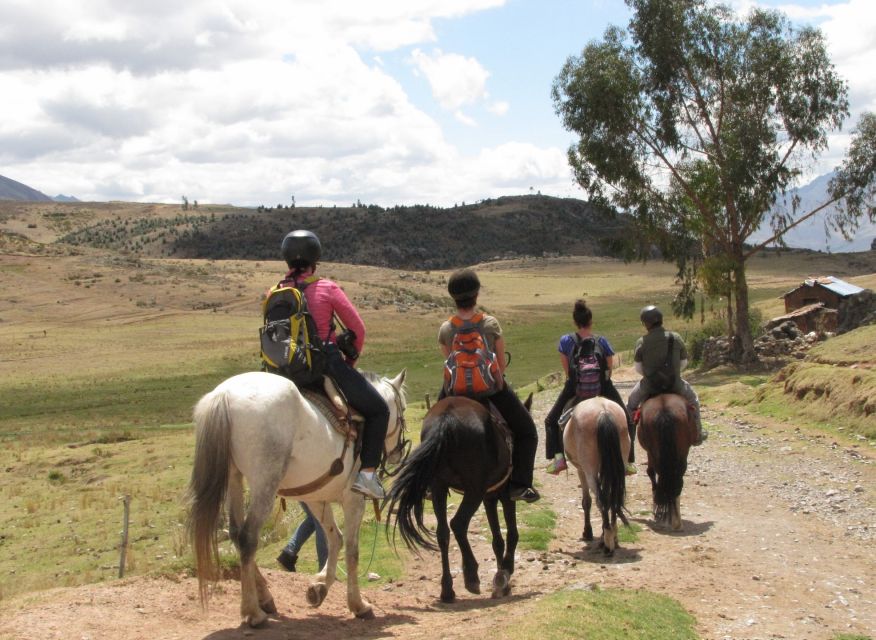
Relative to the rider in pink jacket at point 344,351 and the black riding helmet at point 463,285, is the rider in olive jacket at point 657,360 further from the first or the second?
the rider in pink jacket at point 344,351

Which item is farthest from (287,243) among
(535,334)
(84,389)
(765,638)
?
(535,334)

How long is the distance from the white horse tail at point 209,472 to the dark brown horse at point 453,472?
1874 mm

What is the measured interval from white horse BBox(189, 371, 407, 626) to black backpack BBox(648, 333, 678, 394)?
5713 millimetres

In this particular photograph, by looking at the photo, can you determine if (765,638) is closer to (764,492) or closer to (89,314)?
(764,492)

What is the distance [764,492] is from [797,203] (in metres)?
22.9

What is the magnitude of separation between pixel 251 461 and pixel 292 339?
112 centimetres

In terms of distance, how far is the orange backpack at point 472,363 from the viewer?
8.72 metres

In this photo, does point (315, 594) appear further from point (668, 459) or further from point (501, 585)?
point (668, 459)

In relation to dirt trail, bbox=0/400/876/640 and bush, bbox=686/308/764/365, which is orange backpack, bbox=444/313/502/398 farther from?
bush, bbox=686/308/764/365

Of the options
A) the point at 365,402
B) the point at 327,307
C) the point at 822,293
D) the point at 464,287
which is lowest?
the point at 822,293

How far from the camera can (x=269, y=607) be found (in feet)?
24.9

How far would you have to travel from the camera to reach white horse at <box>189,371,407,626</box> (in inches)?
270

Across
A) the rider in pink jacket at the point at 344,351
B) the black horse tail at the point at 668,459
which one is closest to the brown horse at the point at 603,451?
the black horse tail at the point at 668,459

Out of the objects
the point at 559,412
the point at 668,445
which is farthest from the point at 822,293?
the point at 559,412
